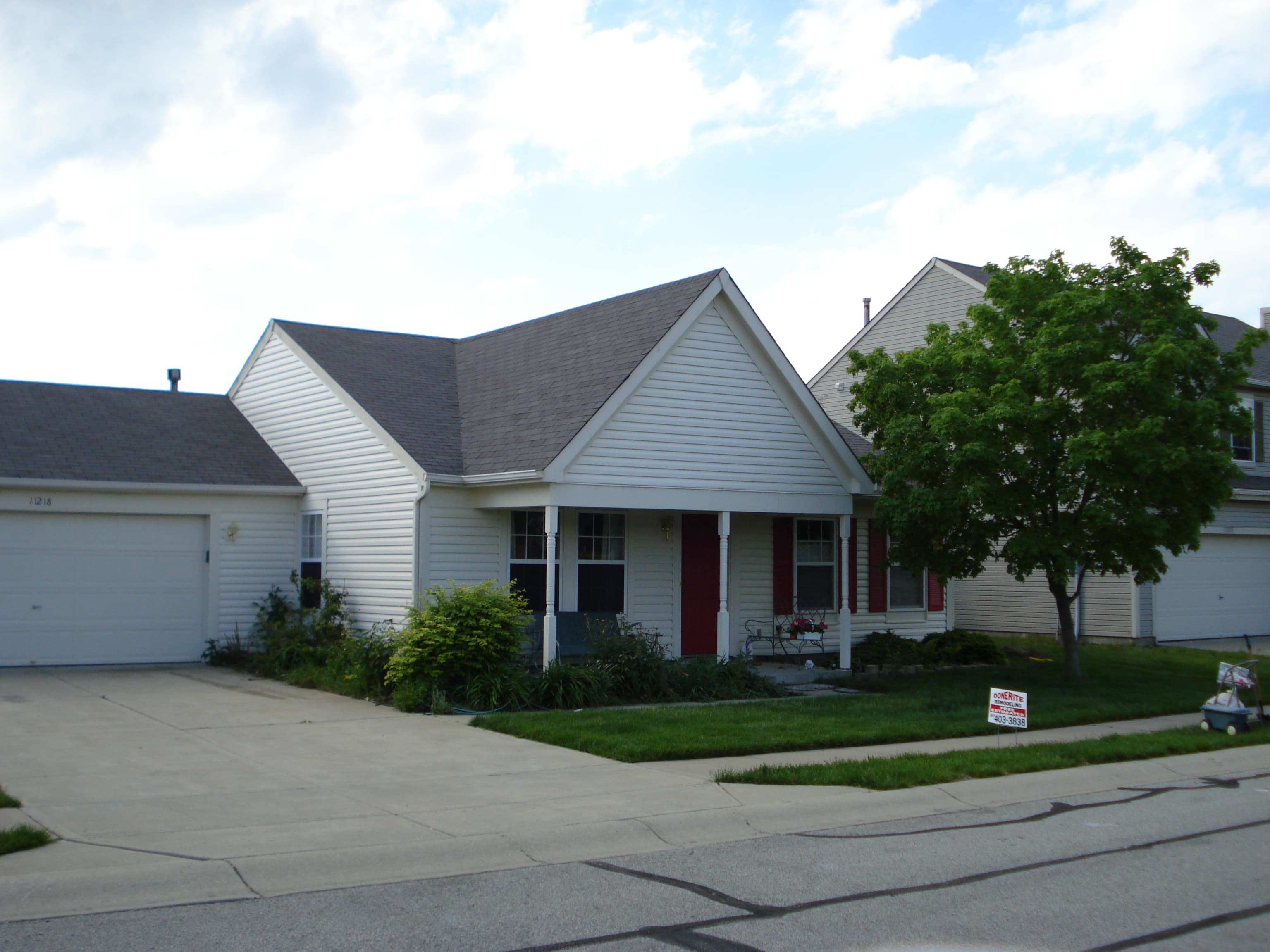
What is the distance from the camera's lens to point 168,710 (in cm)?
1338

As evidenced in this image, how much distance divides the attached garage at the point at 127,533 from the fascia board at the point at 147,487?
0.02 metres

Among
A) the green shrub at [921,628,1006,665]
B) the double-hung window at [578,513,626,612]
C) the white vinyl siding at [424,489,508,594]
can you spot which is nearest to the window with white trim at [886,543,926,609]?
the green shrub at [921,628,1006,665]

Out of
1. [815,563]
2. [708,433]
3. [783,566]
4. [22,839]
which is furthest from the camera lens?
[815,563]

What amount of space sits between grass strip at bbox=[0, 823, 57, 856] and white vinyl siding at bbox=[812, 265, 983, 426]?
20489 millimetres

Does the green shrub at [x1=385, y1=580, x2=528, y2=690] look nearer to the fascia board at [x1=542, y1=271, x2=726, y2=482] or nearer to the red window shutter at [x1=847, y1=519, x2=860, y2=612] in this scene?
the fascia board at [x1=542, y1=271, x2=726, y2=482]

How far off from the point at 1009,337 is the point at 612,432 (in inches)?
234

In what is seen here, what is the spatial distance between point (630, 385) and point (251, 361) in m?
9.00

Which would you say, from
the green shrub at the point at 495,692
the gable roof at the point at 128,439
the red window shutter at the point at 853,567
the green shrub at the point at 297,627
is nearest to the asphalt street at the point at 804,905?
the green shrub at the point at 495,692

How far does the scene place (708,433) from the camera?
16719 mm

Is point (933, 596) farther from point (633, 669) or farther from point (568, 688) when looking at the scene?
point (568, 688)

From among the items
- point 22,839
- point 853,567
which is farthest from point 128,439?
point 22,839

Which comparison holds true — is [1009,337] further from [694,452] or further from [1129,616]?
[1129,616]

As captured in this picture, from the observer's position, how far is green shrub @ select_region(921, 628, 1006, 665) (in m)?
19.4

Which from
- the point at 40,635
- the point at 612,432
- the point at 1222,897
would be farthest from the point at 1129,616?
the point at 40,635
